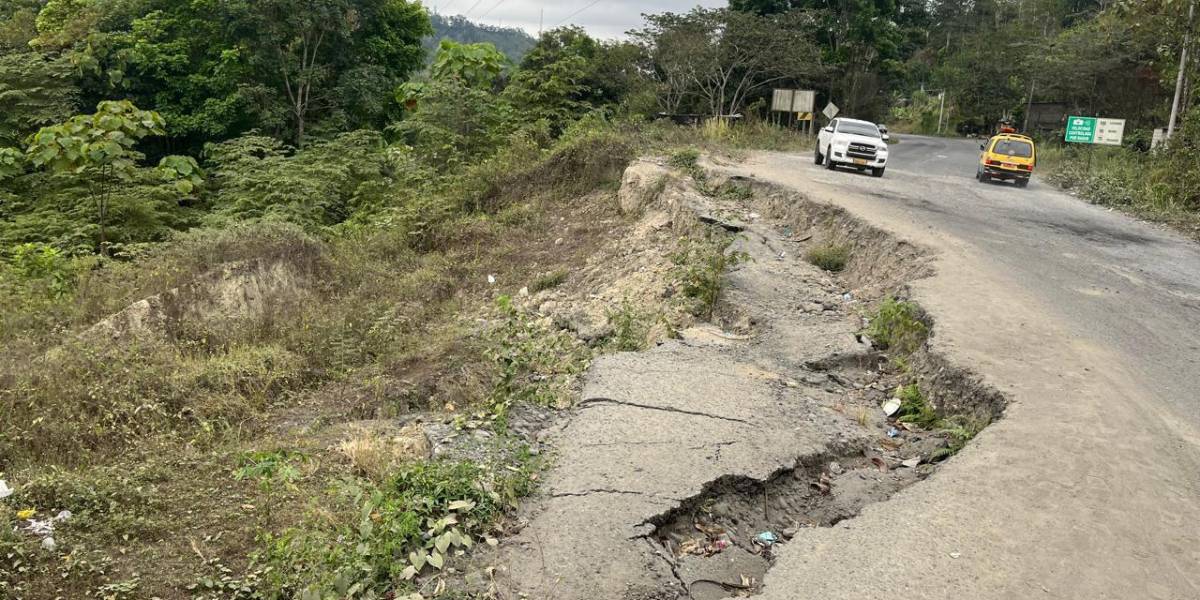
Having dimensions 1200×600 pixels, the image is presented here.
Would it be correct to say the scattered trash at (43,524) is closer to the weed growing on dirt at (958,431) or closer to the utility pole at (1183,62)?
the weed growing on dirt at (958,431)

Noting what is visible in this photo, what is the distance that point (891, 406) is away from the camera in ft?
20.1

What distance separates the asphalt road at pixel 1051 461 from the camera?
3723mm

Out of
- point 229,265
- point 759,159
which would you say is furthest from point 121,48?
point 759,159

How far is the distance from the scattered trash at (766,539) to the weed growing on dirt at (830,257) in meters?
6.57

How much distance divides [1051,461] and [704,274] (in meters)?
4.49

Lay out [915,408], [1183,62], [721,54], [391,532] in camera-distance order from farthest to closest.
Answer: [721,54]
[1183,62]
[915,408]
[391,532]

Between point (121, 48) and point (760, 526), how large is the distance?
2462 centimetres

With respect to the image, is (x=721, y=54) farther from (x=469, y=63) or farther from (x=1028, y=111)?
(x=1028, y=111)

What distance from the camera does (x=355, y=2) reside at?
23984mm

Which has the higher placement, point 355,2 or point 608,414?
point 355,2

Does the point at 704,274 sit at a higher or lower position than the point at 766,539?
higher

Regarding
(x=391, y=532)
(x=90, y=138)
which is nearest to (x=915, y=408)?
(x=391, y=532)

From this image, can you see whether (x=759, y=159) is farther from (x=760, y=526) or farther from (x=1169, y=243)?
(x=760, y=526)

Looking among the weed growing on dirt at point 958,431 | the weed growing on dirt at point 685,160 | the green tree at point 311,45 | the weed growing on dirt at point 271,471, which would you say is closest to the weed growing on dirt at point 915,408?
the weed growing on dirt at point 958,431
